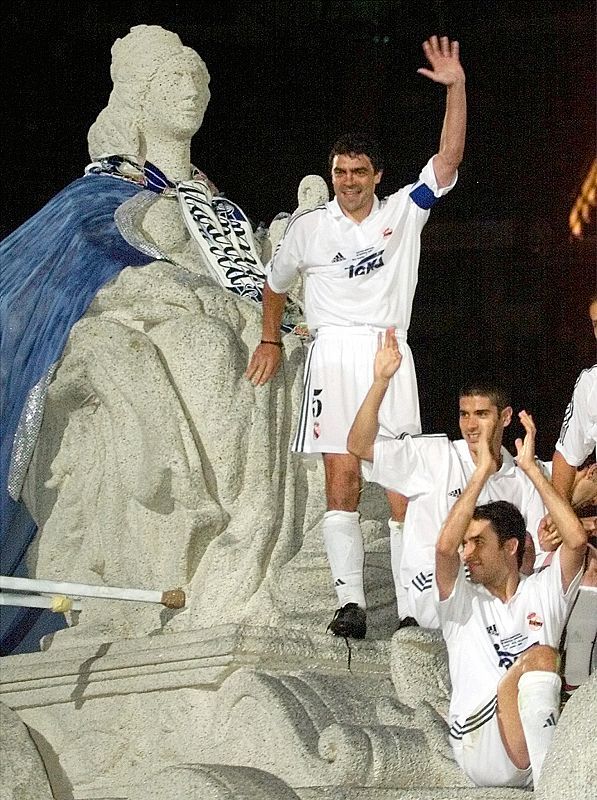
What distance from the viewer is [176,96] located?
9.23 meters

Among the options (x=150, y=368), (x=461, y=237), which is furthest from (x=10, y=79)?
(x=150, y=368)

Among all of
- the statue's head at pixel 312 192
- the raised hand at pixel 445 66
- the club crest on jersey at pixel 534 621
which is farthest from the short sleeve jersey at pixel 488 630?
the statue's head at pixel 312 192

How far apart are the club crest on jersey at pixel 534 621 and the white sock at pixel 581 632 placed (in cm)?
53

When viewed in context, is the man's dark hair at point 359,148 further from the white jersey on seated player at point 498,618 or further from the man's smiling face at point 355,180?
the white jersey on seated player at point 498,618

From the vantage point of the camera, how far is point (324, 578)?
7.76 meters

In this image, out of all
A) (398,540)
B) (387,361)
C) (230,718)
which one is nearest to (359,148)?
(387,361)

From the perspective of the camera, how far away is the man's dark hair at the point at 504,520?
Answer: 6504 mm

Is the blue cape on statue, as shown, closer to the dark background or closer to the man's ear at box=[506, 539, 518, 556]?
the man's ear at box=[506, 539, 518, 556]

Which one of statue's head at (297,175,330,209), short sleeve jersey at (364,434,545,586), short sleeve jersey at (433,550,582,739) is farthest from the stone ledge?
statue's head at (297,175,330,209)

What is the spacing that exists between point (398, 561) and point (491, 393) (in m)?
0.75

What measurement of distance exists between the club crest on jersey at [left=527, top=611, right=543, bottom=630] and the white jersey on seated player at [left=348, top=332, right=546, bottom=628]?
72 centimetres

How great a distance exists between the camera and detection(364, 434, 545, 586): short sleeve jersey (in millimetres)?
7277

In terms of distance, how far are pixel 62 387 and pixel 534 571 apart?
2.22 m

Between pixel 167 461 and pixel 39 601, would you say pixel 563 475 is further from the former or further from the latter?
pixel 39 601
